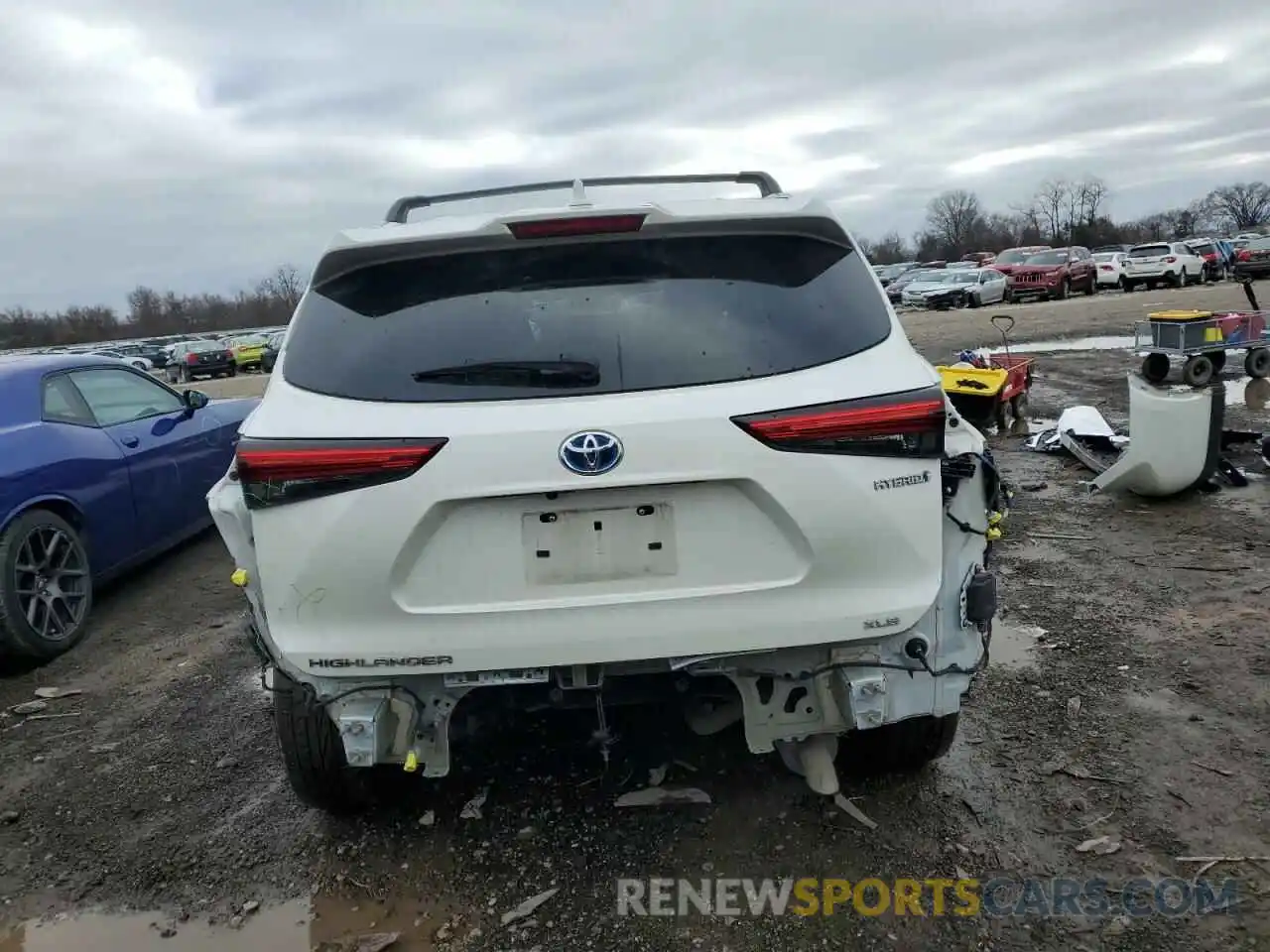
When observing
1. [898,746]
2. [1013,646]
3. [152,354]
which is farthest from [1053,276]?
[152,354]

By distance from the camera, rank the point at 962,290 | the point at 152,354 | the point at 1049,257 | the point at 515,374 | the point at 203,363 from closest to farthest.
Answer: the point at 515,374
the point at 962,290
the point at 1049,257
the point at 203,363
the point at 152,354

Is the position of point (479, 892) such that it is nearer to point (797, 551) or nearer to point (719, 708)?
point (719, 708)

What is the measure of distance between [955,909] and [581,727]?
160 cm

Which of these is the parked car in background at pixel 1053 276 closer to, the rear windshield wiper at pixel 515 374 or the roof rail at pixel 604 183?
the roof rail at pixel 604 183

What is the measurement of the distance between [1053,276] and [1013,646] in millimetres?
30539

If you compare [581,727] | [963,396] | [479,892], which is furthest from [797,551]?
[963,396]

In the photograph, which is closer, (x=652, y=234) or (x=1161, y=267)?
(x=652, y=234)

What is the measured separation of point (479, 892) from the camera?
2.84 meters

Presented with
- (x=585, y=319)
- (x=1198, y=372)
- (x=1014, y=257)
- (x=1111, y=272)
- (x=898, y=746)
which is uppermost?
(x=585, y=319)

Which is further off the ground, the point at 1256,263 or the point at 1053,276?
the point at 1053,276

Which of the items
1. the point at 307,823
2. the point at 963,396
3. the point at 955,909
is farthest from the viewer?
the point at 963,396

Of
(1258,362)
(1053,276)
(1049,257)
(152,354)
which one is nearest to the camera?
(1258,362)

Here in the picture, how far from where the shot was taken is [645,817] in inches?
124

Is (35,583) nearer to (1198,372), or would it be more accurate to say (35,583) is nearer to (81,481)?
(81,481)
